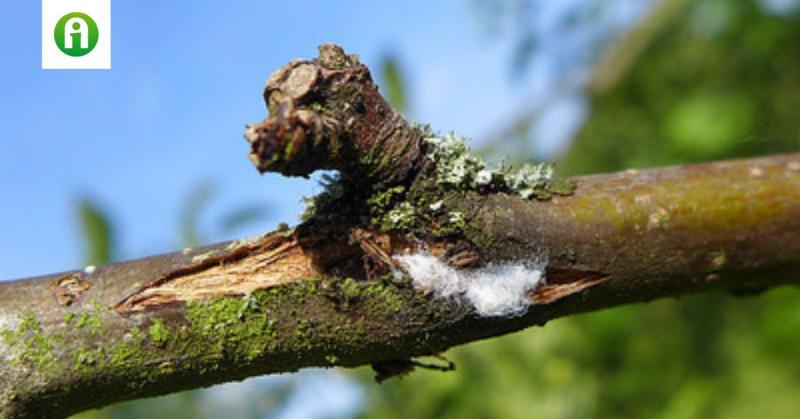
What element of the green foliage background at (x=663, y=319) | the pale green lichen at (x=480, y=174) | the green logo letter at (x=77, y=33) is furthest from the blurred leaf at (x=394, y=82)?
the pale green lichen at (x=480, y=174)

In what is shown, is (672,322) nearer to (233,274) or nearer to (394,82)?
(394,82)

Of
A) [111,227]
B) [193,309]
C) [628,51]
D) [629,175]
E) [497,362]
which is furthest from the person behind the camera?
[628,51]

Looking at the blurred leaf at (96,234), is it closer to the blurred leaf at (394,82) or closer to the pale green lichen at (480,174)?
the blurred leaf at (394,82)

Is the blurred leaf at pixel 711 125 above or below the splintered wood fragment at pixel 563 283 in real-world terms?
above

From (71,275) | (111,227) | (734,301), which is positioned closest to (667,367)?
(734,301)

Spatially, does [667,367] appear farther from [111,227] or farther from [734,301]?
[111,227]

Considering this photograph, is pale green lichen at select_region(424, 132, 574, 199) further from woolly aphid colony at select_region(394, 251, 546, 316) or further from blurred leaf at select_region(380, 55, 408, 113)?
blurred leaf at select_region(380, 55, 408, 113)
